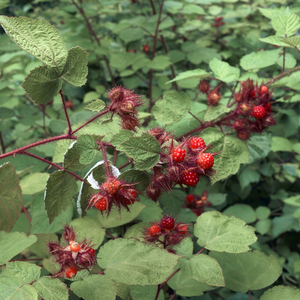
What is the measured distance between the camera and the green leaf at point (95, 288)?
2.28 feet

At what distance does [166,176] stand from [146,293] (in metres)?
0.41

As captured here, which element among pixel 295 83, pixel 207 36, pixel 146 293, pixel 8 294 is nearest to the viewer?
pixel 8 294

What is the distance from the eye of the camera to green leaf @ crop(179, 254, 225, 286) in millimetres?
743

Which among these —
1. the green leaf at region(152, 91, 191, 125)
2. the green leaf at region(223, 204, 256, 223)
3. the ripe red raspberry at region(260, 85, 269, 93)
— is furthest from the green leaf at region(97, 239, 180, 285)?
the green leaf at region(223, 204, 256, 223)

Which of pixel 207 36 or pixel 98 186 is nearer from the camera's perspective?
pixel 98 186

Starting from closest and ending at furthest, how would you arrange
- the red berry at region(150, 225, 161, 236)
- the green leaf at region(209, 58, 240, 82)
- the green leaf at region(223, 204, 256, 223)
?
the red berry at region(150, 225, 161, 236), the green leaf at region(209, 58, 240, 82), the green leaf at region(223, 204, 256, 223)

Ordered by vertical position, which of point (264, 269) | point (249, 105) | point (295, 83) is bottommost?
point (264, 269)

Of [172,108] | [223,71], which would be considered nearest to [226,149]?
[172,108]

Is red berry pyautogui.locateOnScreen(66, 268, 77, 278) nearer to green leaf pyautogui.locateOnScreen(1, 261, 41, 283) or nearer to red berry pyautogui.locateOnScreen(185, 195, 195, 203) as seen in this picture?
green leaf pyautogui.locateOnScreen(1, 261, 41, 283)

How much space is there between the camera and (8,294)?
611 millimetres

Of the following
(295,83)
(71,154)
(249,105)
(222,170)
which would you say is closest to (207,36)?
(295,83)

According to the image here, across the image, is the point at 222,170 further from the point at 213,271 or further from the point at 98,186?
the point at 98,186

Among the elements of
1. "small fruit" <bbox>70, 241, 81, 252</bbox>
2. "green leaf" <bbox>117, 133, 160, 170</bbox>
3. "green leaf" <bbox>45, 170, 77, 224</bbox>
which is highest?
"green leaf" <bbox>117, 133, 160, 170</bbox>

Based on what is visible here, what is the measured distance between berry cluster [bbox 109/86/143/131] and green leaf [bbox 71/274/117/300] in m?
0.42
